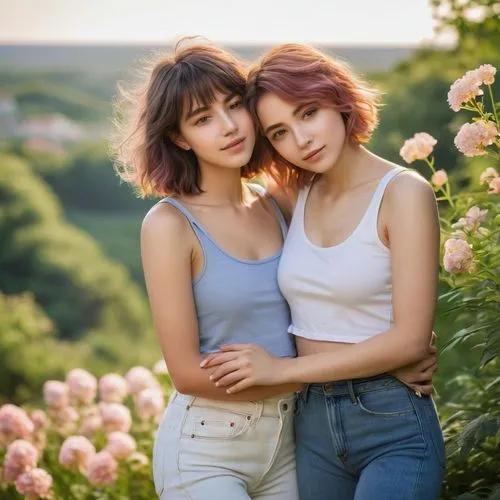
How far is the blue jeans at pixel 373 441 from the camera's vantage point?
96.0 inches

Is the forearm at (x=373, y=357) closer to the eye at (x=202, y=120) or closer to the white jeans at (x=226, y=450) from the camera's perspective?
the white jeans at (x=226, y=450)

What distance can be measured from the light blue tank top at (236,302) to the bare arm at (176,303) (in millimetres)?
59

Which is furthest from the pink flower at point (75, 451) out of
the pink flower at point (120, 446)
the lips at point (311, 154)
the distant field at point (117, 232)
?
the distant field at point (117, 232)

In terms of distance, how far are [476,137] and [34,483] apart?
2.29m

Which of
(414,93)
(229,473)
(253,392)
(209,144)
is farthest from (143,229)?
(414,93)

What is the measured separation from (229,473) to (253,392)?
23 centimetres

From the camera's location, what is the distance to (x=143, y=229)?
265 centimetres

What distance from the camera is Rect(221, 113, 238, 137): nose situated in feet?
8.71

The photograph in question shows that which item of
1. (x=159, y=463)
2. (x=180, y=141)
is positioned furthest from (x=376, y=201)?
(x=159, y=463)

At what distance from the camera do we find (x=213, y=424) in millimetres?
2615

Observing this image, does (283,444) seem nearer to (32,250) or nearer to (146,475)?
(146,475)

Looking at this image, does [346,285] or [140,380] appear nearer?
[346,285]

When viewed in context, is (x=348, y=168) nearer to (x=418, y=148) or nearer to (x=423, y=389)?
(x=418, y=148)

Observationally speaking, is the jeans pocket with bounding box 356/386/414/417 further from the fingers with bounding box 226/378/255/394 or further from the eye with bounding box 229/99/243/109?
the eye with bounding box 229/99/243/109
